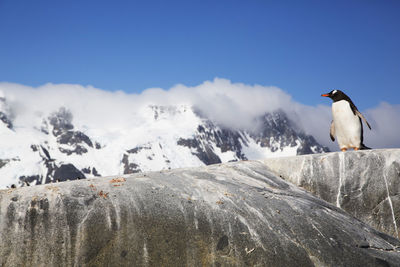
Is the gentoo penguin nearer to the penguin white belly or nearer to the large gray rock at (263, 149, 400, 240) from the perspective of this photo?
the penguin white belly

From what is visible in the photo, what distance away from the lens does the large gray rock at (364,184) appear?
1395cm

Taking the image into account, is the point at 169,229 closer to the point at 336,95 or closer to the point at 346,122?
the point at 346,122

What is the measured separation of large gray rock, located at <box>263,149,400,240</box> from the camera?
14.0 metres

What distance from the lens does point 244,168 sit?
13.9m

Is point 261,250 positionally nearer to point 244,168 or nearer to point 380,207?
point 244,168

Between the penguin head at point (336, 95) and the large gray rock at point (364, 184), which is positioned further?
the penguin head at point (336, 95)

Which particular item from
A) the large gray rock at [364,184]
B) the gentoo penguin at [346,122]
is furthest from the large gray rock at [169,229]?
the gentoo penguin at [346,122]

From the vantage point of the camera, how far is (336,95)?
17234 millimetres

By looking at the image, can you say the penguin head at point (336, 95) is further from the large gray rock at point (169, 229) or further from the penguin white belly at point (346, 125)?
the large gray rock at point (169, 229)

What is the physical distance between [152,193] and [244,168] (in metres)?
4.37

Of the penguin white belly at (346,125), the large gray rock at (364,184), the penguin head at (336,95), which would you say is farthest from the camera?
the penguin head at (336,95)

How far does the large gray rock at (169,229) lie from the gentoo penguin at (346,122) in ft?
18.2

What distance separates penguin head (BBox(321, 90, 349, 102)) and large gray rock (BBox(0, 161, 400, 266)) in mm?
7121

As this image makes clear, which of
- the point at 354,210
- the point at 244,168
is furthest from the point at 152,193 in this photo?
the point at 354,210
